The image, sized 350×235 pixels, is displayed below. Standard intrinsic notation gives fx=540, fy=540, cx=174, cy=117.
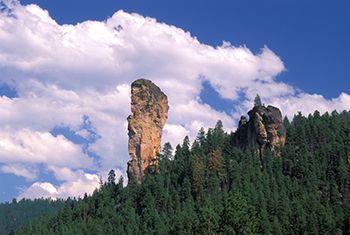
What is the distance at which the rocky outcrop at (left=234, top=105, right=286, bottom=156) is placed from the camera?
157000 mm

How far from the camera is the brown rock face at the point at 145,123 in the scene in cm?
17912

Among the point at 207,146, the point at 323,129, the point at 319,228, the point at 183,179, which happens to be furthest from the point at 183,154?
the point at 319,228

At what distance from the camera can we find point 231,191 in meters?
120

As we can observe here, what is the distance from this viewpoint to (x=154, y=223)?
12150 cm

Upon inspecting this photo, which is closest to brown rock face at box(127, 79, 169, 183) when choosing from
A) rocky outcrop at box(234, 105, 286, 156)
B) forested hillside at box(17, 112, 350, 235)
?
forested hillside at box(17, 112, 350, 235)

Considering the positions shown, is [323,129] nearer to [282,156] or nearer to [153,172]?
[282,156]

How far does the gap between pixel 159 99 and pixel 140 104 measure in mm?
7530

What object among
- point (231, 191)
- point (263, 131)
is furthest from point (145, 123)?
point (231, 191)

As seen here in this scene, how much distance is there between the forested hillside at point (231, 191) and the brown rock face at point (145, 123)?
7.34 meters

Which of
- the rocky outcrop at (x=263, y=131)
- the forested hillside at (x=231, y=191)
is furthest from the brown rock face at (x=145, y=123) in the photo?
the rocky outcrop at (x=263, y=131)

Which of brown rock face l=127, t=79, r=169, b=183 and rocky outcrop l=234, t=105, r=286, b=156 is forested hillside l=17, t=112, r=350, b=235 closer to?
rocky outcrop l=234, t=105, r=286, b=156

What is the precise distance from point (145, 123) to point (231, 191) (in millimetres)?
69424

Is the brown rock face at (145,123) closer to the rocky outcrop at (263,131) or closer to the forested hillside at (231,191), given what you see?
the forested hillside at (231,191)

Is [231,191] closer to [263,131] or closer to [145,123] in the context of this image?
[263,131]
